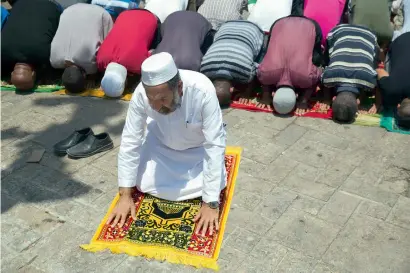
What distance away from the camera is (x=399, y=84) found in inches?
176

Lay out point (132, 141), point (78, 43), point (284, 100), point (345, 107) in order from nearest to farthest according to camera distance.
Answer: point (132, 141), point (345, 107), point (284, 100), point (78, 43)

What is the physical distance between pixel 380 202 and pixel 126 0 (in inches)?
148

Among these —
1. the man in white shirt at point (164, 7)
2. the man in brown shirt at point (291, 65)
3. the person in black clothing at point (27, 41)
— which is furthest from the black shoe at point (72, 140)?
the man in white shirt at point (164, 7)

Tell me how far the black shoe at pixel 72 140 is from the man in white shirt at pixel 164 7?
79.7 inches

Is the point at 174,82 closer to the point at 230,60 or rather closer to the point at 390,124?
the point at 230,60

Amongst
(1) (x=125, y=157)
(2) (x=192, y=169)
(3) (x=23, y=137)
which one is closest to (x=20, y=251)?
(1) (x=125, y=157)

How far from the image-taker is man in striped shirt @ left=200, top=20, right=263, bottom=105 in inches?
188

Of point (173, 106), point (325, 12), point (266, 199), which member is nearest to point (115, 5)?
point (325, 12)

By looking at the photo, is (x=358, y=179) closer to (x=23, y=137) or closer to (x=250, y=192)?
(x=250, y=192)

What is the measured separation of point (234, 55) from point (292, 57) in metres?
0.54

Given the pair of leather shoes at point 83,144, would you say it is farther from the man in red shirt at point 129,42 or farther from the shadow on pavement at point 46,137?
the man in red shirt at point 129,42

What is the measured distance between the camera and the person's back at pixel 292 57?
4676 mm

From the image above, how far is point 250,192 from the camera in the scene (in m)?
3.66

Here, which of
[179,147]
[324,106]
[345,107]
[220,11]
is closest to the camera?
[179,147]
